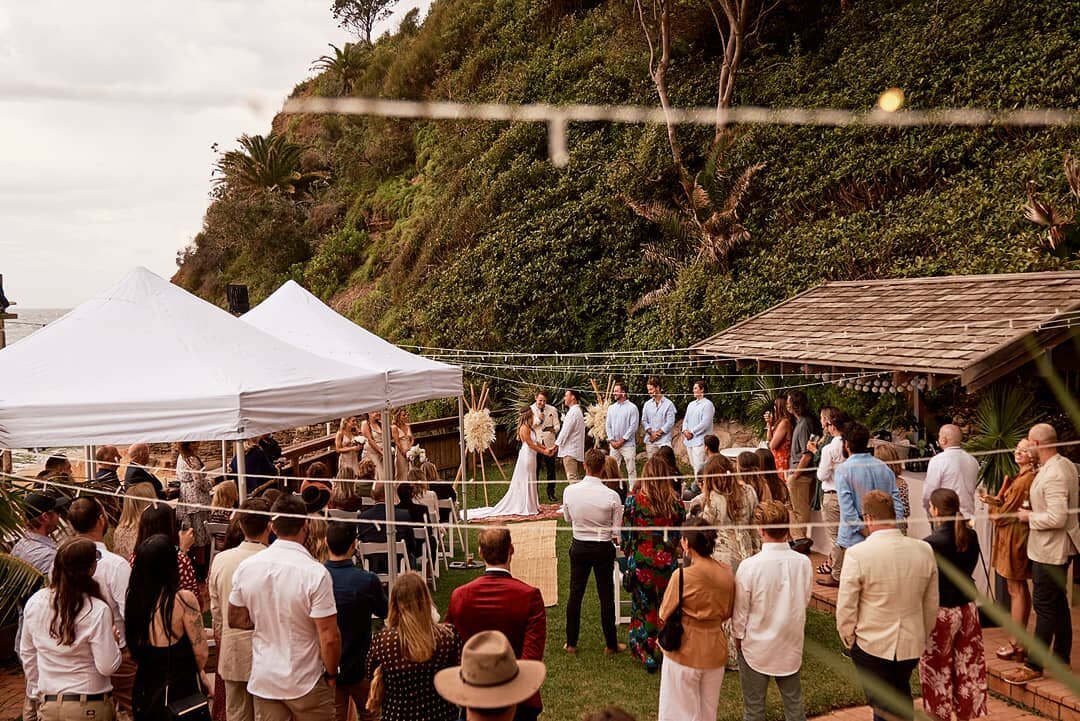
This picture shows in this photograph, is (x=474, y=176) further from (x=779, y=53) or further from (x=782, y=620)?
(x=782, y=620)

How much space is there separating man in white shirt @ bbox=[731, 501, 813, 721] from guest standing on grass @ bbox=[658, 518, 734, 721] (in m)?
0.11

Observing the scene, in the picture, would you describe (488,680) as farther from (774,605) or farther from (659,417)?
(659,417)

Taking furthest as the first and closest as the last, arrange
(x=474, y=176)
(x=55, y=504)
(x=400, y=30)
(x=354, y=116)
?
(x=400, y=30) < (x=354, y=116) < (x=474, y=176) < (x=55, y=504)

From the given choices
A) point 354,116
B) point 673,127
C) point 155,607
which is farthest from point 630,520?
point 354,116

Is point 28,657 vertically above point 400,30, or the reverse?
point 400,30

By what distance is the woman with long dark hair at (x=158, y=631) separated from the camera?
423 cm

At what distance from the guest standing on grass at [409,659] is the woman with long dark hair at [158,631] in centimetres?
110

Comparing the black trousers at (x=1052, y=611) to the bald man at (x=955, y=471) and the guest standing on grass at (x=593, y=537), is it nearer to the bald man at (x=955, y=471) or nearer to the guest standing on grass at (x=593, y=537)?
the bald man at (x=955, y=471)

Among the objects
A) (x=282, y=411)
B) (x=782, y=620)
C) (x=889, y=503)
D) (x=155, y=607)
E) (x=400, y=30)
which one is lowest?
(x=782, y=620)

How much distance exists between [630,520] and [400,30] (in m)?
38.5

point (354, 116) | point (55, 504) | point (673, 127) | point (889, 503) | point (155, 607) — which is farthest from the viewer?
point (354, 116)

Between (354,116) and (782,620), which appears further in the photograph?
(354,116)

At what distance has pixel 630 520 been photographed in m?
6.46

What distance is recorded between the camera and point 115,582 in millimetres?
4609
